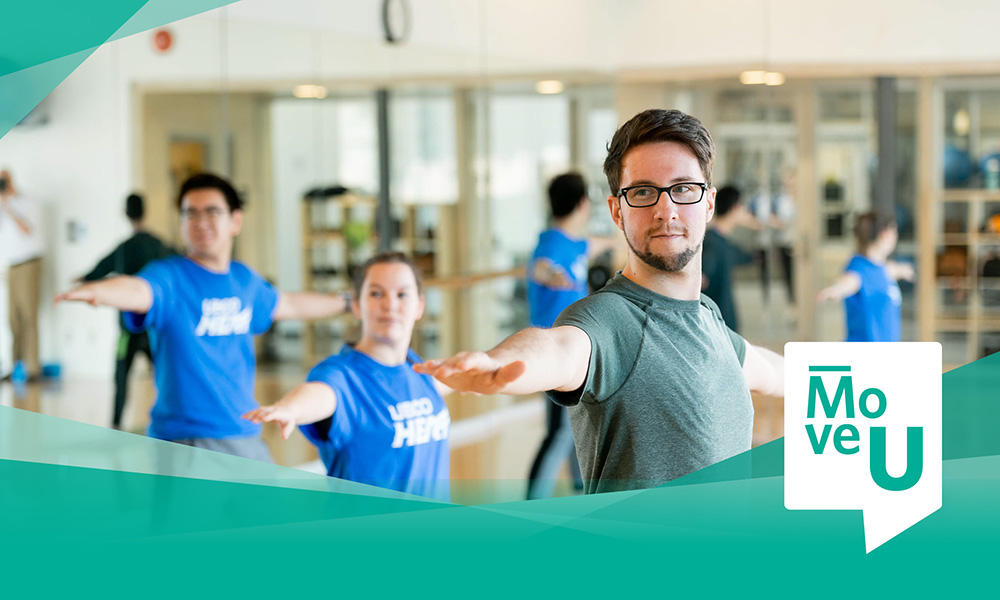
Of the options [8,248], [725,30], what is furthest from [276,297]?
[725,30]

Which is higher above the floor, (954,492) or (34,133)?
(34,133)

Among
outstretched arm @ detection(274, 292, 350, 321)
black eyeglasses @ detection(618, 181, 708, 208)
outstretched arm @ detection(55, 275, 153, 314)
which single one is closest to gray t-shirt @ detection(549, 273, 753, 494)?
black eyeglasses @ detection(618, 181, 708, 208)

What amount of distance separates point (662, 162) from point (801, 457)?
60 centimetres

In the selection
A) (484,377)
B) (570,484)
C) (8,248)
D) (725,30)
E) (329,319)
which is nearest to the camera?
(484,377)

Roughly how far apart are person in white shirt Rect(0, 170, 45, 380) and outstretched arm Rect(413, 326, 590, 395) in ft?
13.0

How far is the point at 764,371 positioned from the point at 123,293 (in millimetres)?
2240

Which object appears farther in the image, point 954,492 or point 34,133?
point 34,133

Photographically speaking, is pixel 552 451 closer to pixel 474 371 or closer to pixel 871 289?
pixel 871 289

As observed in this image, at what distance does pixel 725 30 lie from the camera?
6516 mm

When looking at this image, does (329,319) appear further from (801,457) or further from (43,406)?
(801,457)

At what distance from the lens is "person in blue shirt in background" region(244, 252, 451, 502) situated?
8.10 feet

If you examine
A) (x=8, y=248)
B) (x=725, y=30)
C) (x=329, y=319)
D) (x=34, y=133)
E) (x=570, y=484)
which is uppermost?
(x=725, y=30)

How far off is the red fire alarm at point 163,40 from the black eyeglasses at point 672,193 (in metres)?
3.92
